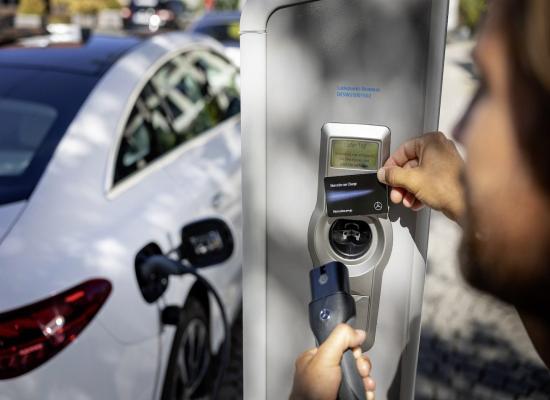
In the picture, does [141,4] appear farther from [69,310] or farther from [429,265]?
[69,310]

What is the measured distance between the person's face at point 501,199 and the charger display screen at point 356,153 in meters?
0.65

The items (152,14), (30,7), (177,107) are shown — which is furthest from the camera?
(152,14)

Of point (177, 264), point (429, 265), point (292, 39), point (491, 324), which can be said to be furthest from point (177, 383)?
point (429, 265)

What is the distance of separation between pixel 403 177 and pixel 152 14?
24.1 meters

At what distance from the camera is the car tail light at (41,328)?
6.16ft

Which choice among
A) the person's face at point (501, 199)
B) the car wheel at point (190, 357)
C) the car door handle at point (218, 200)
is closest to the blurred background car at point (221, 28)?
the car door handle at point (218, 200)

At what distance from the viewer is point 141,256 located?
7.54 feet

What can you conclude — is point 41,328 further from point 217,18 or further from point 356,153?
point 217,18

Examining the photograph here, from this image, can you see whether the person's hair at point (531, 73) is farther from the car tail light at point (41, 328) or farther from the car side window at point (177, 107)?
the car side window at point (177, 107)

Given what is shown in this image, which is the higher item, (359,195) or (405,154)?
(405,154)

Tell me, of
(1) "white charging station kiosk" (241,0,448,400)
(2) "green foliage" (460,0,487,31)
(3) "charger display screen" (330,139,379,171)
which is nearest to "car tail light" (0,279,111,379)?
(1) "white charging station kiosk" (241,0,448,400)

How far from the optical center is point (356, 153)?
1.54 metres

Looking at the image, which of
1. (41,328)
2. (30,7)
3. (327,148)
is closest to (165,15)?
(30,7)

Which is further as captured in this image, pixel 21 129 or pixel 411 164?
pixel 21 129
